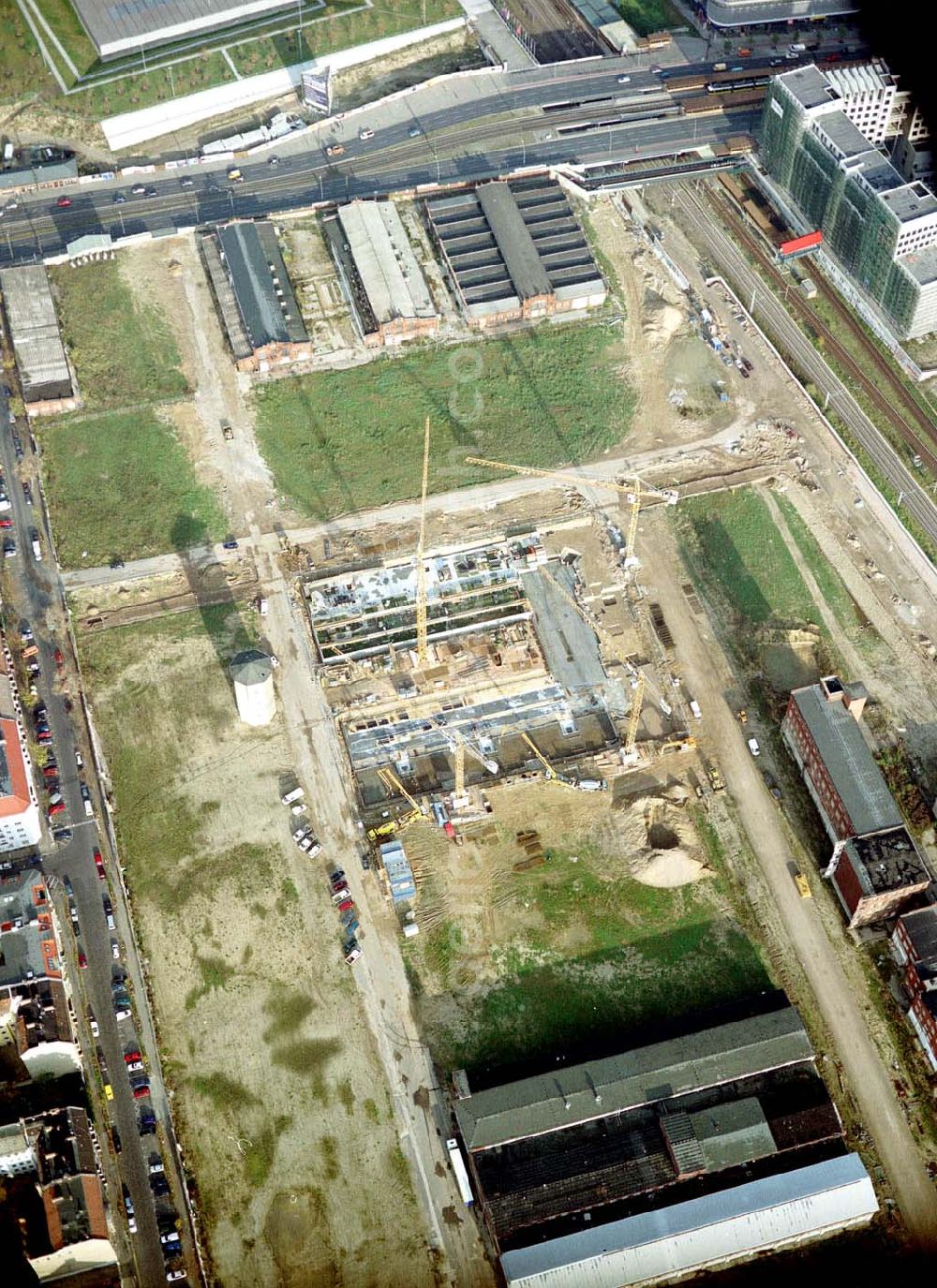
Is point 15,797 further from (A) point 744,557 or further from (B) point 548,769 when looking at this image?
(A) point 744,557

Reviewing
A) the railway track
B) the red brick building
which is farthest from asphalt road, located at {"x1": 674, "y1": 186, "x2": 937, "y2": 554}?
the red brick building

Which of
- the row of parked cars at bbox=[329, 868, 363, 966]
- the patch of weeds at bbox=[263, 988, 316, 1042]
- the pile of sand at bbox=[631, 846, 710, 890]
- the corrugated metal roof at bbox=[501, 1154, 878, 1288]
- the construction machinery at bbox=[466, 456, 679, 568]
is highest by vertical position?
the construction machinery at bbox=[466, 456, 679, 568]

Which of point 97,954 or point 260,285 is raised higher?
point 260,285

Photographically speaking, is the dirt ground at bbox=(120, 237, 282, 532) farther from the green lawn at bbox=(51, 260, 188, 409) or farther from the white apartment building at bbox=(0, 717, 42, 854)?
the white apartment building at bbox=(0, 717, 42, 854)

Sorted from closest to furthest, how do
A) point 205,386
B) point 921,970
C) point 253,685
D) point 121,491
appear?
point 921,970 < point 253,685 < point 121,491 < point 205,386

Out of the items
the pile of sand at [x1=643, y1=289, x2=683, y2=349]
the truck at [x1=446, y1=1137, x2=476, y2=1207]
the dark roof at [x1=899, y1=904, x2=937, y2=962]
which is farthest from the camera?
the pile of sand at [x1=643, y1=289, x2=683, y2=349]

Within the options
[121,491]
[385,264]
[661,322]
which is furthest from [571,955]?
[385,264]
